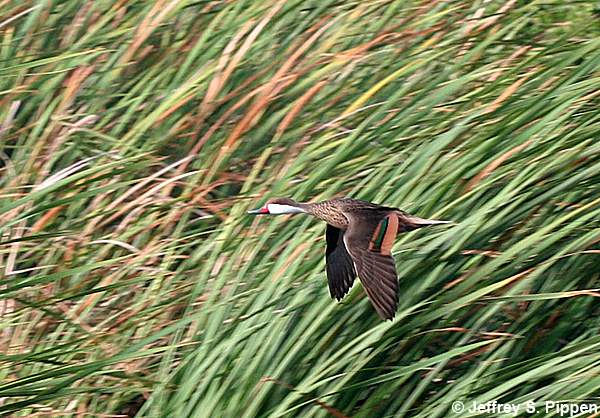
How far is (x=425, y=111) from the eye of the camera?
116 inches

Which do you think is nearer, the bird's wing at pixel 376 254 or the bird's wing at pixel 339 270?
the bird's wing at pixel 376 254

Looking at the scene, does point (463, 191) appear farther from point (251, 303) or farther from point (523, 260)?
point (251, 303)

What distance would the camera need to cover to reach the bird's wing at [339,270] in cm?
246

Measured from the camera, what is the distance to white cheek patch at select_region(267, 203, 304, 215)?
2.61 m

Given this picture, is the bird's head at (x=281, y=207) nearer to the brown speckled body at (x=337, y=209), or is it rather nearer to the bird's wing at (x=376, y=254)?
the brown speckled body at (x=337, y=209)

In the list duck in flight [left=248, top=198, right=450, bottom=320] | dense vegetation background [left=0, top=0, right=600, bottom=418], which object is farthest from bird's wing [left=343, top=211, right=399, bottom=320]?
dense vegetation background [left=0, top=0, right=600, bottom=418]

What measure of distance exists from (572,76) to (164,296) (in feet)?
3.50

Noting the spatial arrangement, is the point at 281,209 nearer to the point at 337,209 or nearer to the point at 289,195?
the point at 337,209

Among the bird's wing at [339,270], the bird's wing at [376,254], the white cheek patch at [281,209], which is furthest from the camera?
the white cheek patch at [281,209]

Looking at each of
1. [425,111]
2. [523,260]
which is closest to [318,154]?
[425,111]

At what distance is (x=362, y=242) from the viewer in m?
2.42

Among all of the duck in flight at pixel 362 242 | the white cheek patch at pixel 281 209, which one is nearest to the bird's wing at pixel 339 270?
the duck in flight at pixel 362 242

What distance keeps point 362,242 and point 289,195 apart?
0.55 m

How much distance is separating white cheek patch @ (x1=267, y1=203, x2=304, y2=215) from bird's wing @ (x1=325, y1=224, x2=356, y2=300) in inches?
4.3
